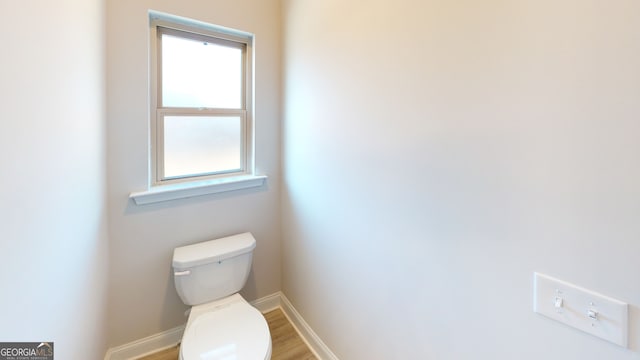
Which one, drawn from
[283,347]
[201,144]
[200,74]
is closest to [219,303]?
[283,347]

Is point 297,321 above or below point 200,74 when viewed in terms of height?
below

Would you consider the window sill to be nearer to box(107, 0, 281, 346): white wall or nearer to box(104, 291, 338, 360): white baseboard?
box(107, 0, 281, 346): white wall

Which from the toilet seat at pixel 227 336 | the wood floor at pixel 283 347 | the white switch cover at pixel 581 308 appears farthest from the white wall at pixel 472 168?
the toilet seat at pixel 227 336

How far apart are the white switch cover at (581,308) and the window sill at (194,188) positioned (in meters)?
1.65

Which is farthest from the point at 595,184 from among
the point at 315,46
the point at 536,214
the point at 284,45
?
the point at 284,45

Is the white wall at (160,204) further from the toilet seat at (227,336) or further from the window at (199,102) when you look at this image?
the toilet seat at (227,336)

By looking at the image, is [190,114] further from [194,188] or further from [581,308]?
[581,308]

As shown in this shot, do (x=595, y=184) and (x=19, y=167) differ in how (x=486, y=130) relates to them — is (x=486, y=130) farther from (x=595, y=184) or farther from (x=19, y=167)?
(x=19, y=167)

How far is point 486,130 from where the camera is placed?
35.4 inches

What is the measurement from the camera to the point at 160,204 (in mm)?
1759

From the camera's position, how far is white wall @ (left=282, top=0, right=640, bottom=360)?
0.68 metres

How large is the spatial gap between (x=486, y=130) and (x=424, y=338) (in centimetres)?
81

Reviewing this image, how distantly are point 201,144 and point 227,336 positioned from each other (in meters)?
1.21

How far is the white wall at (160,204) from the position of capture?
62.6 inches
